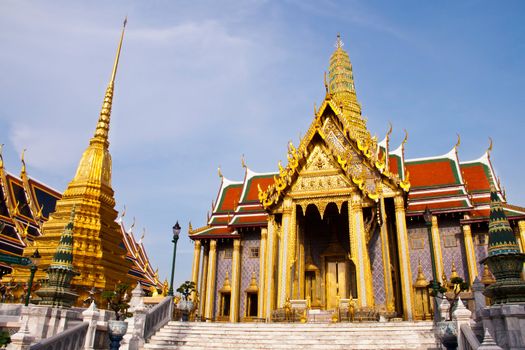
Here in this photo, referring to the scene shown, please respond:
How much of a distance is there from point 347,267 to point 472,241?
19.4 feet

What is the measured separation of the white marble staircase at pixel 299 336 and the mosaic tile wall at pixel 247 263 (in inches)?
375

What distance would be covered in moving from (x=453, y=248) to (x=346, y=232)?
505 cm

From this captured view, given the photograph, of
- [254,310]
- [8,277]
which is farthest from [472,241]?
[8,277]

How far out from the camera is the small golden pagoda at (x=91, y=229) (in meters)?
21.2

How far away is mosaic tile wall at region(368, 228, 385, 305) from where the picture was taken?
17.2m

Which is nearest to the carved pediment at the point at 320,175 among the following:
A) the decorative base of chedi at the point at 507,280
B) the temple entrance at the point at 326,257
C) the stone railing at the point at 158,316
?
the temple entrance at the point at 326,257

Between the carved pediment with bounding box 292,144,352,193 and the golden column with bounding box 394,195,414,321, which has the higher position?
the carved pediment with bounding box 292,144,352,193

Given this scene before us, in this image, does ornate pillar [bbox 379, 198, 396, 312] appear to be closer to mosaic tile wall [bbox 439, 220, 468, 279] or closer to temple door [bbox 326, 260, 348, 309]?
temple door [bbox 326, 260, 348, 309]

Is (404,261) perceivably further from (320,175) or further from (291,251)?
(320,175)

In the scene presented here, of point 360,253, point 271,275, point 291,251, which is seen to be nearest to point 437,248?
point 360,253

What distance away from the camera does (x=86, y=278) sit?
20906 millimetres

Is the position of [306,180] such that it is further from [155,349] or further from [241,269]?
[155,349]

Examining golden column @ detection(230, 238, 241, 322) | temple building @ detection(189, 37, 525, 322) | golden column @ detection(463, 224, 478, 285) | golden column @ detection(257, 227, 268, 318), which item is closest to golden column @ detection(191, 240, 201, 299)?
temple building @ detection(189, 37, 525, 322)

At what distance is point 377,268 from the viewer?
17562 millimetres
